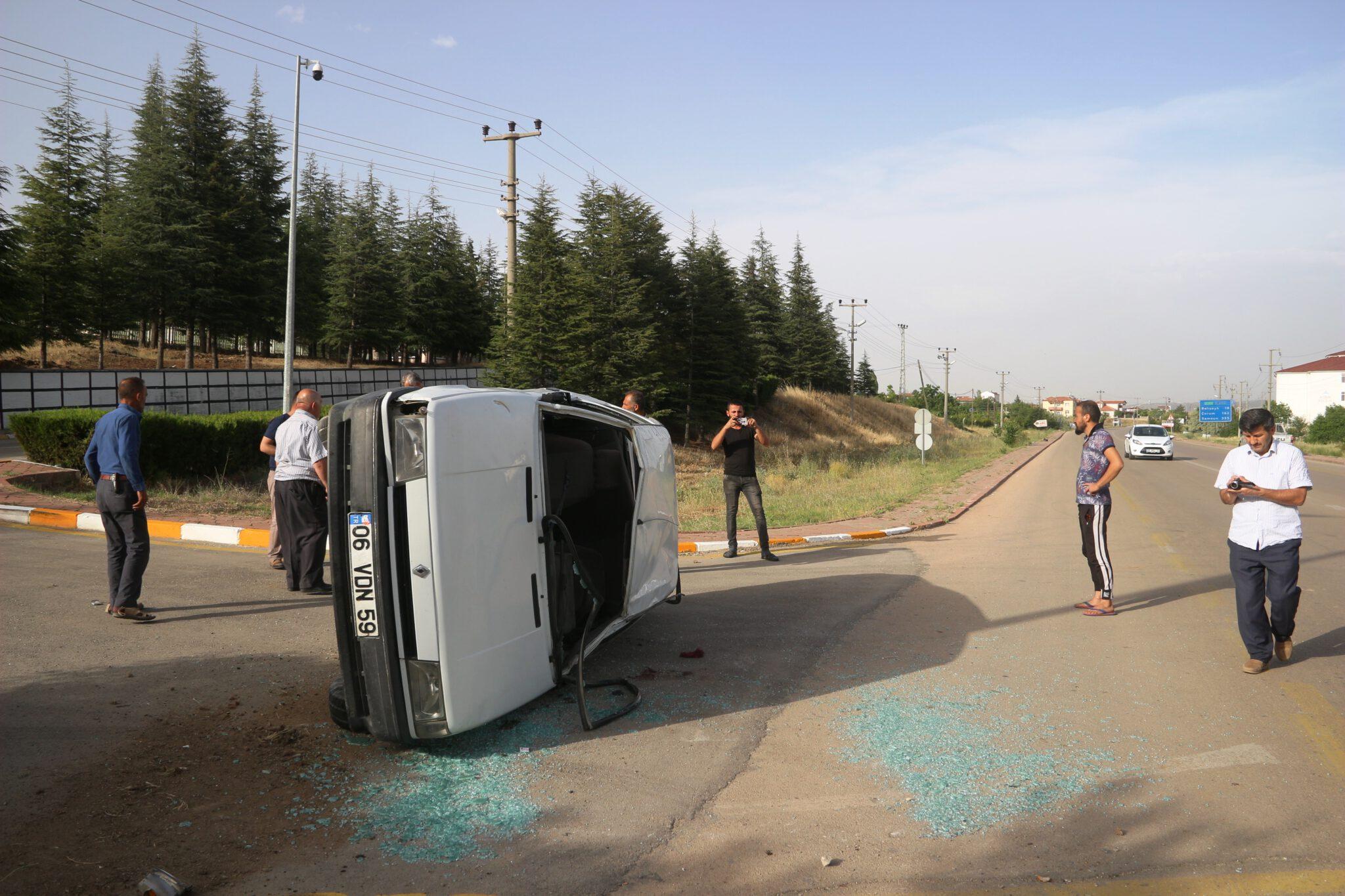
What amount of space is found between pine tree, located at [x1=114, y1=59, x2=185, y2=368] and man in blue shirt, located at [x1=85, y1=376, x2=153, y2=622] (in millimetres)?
33439

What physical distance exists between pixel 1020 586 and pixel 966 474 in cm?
2035

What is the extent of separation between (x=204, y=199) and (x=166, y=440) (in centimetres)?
2638

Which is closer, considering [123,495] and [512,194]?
[123,495]

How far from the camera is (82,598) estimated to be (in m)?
7.81

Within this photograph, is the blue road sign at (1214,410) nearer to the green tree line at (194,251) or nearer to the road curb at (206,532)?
the green tree line at (194,251)

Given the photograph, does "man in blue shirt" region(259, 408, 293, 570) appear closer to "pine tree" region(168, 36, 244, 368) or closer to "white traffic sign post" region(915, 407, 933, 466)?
"white traffic sign post" region(915, 407, 933, 466)

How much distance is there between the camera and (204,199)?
37.8m

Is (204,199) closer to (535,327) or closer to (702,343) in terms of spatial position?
(535,327)

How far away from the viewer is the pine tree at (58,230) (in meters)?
34.2

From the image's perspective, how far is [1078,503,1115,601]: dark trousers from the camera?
7730mm

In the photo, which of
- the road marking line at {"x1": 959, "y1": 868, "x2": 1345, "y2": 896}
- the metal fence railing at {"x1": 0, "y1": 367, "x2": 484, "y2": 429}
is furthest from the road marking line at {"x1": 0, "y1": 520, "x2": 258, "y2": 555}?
the metal fence railing at {"x1": 0, "y1": 367, "x2": 484, "y2": 429}

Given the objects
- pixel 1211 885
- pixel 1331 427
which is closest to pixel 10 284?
pixel 1211 885

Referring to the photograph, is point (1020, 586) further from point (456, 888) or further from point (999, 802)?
point (456, 888)

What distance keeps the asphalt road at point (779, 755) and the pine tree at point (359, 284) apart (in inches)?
1621
